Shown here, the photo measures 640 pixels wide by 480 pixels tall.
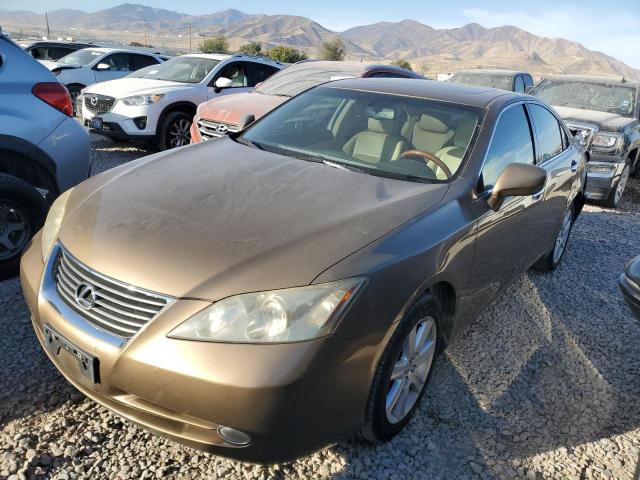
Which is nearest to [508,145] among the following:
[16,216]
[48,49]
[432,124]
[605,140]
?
[432,124]

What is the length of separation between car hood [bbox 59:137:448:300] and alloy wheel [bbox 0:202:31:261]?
1030 mm

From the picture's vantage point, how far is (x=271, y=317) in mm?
1802

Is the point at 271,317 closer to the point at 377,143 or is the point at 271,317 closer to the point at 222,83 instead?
the point at 377,143

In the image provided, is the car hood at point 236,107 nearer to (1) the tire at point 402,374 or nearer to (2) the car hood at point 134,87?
(2) the car hood at point 134,87

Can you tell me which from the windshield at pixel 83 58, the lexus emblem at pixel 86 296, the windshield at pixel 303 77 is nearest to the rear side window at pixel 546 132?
the lexus emblem at pixel 86 296

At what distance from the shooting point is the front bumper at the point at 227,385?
5.62 feet

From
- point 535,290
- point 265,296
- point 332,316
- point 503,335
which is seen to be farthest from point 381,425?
point 535,290

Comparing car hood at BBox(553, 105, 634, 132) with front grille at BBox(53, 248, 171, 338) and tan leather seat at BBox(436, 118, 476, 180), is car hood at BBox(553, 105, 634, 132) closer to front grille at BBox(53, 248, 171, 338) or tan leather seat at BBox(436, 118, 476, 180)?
tan leather seat at BBox(436, 118, 476, 180)

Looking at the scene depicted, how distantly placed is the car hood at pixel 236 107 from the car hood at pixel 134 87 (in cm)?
119

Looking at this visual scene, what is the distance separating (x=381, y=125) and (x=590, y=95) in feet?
22.2

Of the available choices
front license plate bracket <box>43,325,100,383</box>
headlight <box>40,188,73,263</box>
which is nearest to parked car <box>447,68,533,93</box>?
headlight <box>40,188,73,263</box>

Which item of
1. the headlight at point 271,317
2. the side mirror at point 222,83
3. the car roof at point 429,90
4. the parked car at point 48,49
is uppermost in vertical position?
the car roof at point 429,90

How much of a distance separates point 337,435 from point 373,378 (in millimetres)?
251

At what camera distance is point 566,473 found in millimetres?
2355
